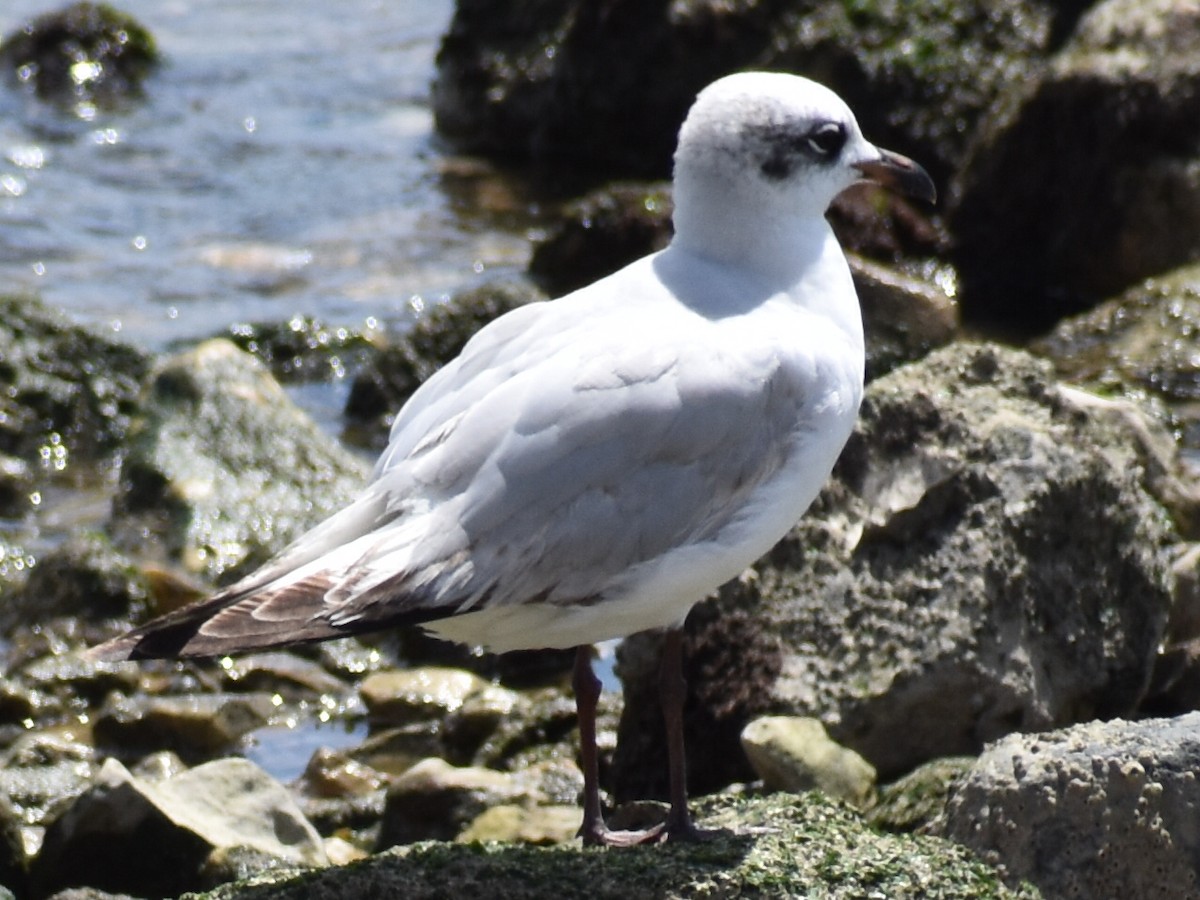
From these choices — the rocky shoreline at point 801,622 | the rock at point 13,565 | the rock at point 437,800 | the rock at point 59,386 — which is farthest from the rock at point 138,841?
the rock at point 59,386

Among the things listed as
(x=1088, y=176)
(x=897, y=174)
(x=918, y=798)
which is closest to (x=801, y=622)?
(x=918, y=798)

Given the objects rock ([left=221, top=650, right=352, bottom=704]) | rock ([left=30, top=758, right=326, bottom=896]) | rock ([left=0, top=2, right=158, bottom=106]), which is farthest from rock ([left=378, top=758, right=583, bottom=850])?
rock ([left=0, top=2, right=158, bottom=106])

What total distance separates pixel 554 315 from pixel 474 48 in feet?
39.1

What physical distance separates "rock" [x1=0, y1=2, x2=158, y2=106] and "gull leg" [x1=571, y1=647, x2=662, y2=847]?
13802mm

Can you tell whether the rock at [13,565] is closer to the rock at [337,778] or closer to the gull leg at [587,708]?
the rock at [337,778]

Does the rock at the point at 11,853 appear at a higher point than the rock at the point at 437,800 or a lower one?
higher

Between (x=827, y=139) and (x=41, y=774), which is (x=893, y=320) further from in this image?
(x=41, y=774)

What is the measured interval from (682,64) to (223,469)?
711cm

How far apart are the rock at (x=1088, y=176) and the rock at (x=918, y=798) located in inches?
266

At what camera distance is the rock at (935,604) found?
5.86 m

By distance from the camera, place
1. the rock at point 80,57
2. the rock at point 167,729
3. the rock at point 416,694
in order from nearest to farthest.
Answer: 1. the rock at point 167,729
2. the rock at point 416,694
3. the rock at point 80,57

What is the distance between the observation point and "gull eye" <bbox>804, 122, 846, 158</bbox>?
17.2 ft

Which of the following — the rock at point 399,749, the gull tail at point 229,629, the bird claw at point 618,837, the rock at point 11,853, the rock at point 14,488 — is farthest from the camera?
the rock at point 14,488

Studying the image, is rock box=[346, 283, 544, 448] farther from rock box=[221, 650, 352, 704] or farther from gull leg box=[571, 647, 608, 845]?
gull leg box=[571, 647, 608, 845]
